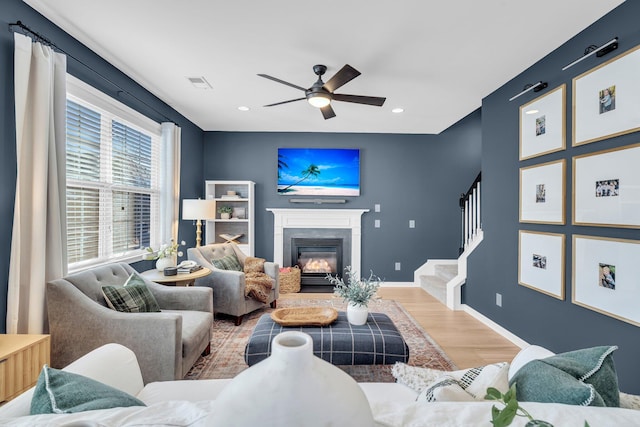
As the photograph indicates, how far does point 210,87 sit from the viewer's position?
3.47 metres

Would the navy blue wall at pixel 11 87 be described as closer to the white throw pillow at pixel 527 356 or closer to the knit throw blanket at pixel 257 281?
the knit throw blanket at pixel 257 281

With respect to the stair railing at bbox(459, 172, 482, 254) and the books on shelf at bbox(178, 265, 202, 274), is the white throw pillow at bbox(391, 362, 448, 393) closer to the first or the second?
the books on shelf at bbox(178, 265, 202, 274)

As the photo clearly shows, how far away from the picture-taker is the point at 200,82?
3.34m

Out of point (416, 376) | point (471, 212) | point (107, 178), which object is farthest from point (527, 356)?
point (471, 212)

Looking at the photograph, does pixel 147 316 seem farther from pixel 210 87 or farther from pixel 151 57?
pixel 210 87

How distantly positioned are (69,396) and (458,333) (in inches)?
133

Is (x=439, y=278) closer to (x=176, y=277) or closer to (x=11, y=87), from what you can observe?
(x=176, y=277)

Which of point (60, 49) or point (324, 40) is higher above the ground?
point (324, 40)

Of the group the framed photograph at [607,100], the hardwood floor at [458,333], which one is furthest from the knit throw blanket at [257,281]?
the framed photograph at [607,100]

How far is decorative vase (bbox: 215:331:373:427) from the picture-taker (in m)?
0.44

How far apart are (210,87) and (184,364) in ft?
9.03

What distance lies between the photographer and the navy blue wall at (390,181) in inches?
211

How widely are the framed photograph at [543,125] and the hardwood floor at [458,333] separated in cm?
181

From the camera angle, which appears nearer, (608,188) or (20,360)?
(20,360)
